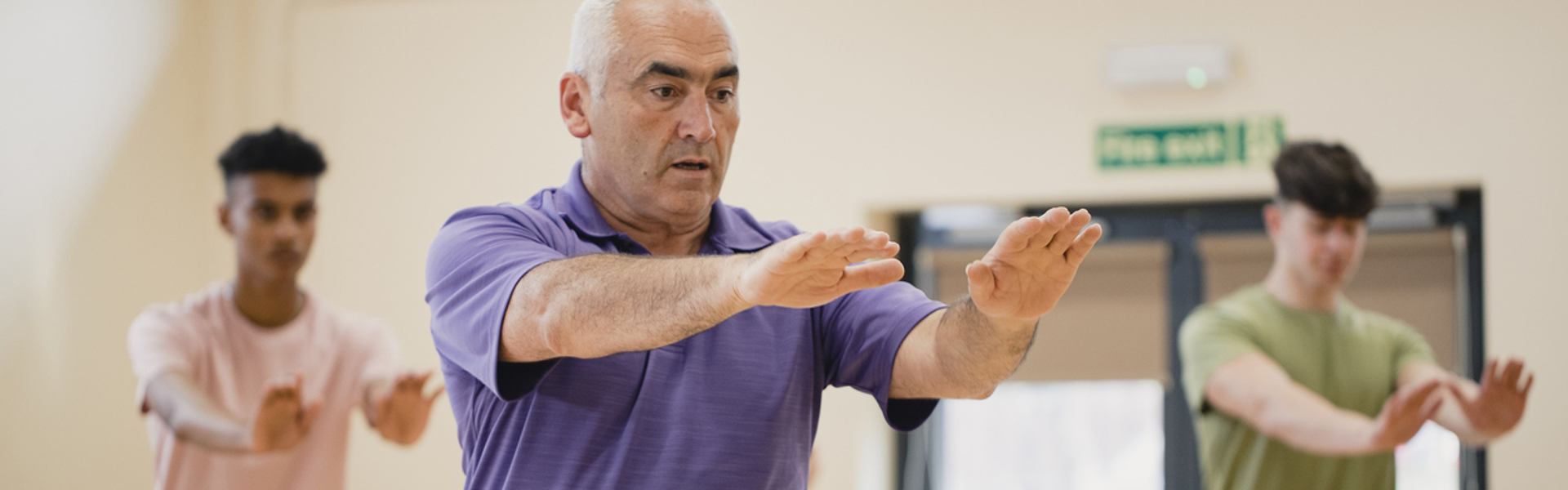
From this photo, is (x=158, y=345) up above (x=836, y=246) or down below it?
A: below

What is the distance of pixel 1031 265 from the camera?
4.06 feet

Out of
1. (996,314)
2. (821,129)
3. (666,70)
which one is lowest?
(996,314)

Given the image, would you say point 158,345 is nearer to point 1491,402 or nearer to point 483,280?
point 483,280

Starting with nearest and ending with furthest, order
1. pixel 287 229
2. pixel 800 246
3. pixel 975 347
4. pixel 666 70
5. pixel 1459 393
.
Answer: pixel 800 246 < pixel 975 347 < pixel 666 70 < pixel 1459 393 < pixel 287 229

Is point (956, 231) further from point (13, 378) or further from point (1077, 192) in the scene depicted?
point (13, 378)

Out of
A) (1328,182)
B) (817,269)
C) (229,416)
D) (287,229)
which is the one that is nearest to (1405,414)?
(1328,182)

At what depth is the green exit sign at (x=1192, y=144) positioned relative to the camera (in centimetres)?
436

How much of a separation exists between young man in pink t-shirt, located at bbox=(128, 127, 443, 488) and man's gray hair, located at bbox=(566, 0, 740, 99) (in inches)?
57.7

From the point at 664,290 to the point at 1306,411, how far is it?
2022 mm

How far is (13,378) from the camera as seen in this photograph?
4465 millimetres

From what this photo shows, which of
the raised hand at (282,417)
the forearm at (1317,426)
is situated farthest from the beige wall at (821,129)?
the raised hand at (282,417)

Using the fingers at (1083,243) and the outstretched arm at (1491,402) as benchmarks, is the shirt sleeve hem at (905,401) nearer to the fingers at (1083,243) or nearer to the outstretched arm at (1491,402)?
the fingers at (1083,243)

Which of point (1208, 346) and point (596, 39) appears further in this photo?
point (1208, 346)

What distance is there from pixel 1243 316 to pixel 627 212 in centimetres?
197
